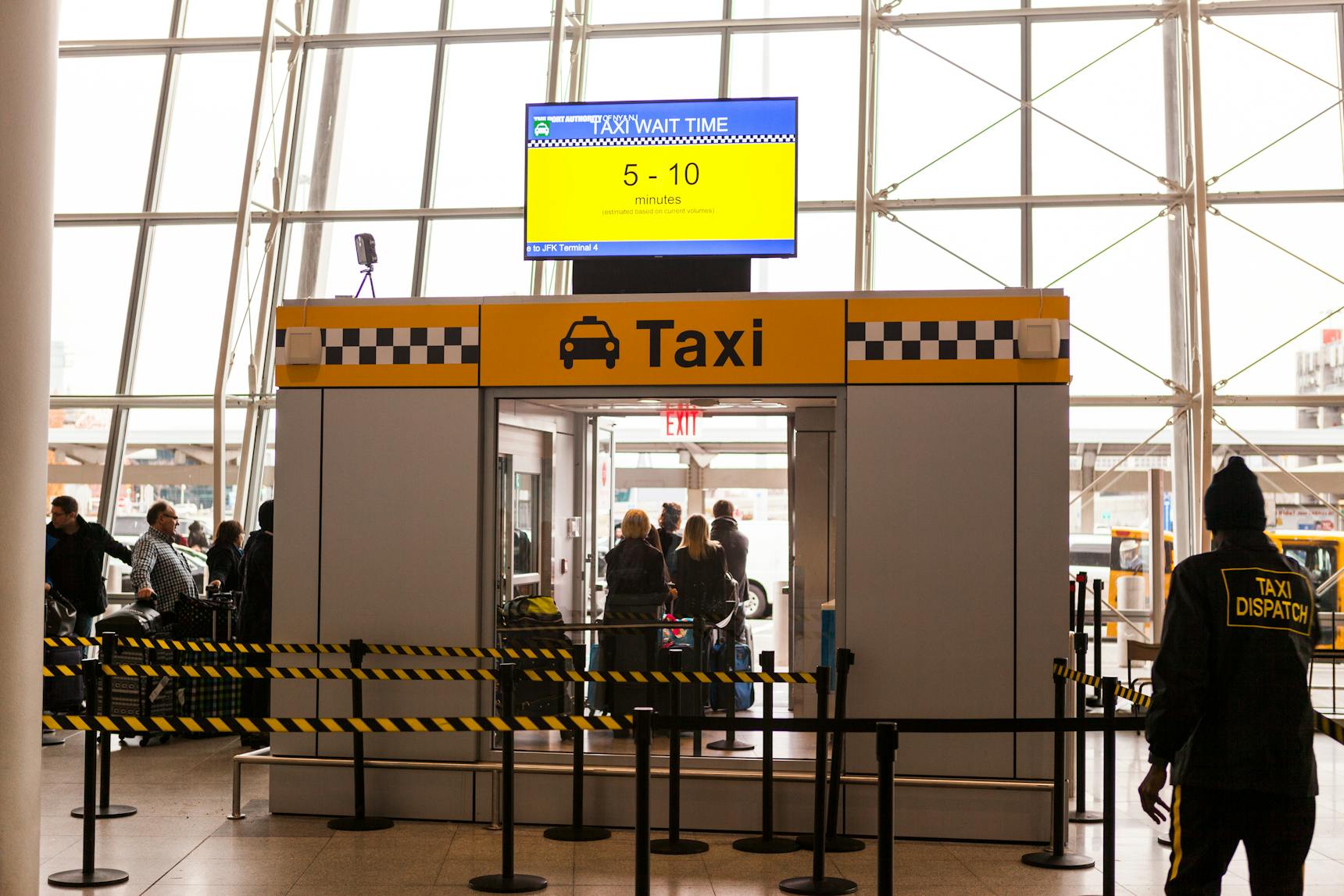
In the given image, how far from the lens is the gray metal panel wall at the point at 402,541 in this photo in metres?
6.65

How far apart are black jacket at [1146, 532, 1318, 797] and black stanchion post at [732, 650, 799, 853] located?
2474mm

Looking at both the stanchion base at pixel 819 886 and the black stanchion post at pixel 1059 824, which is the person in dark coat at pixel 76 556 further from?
the black stanchion post at pixel 1059 824

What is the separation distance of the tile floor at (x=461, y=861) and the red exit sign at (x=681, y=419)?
6.58 feet

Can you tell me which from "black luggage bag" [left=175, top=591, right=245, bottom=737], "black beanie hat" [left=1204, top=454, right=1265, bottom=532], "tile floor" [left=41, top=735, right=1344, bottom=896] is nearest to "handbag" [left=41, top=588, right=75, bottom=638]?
"black luggage bag" [left=175, top=591, right=245, bottom=737]

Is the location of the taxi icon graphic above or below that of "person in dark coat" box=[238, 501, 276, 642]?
above

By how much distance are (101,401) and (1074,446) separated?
8719 millimetres

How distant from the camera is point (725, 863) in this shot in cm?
591

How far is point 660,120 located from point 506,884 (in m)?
3.84

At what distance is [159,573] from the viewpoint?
9164mm

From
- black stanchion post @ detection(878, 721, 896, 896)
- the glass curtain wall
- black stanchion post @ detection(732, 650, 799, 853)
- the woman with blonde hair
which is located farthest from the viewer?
the glass curtain wall

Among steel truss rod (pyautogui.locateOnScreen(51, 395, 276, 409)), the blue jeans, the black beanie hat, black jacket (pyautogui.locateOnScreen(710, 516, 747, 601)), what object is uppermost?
steel truss rod (pyautogui.locateOnScreen(51, 395, 276, 409))

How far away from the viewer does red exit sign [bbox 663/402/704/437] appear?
22.6ft

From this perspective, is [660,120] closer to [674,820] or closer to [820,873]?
[674,820]

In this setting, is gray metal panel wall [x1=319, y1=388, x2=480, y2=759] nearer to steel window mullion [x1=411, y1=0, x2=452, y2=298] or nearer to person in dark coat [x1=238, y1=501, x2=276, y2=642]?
person in dark coat [x1=238, y1=501, x2=276, y2=642]
